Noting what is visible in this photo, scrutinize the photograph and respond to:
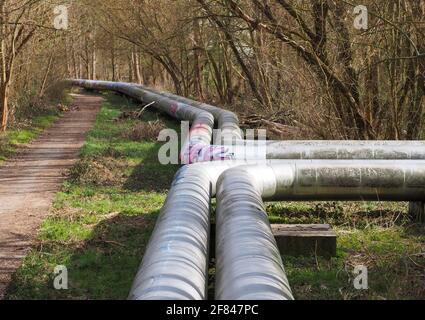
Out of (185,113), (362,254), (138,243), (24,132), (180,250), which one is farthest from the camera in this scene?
(185,113)

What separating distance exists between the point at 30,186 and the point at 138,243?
4764mm

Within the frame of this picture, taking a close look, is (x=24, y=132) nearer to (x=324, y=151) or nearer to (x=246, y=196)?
(x=324, y=151)

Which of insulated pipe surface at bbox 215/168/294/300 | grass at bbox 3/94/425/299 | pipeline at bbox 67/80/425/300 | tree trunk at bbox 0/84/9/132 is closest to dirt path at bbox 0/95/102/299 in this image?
grass at bbox 3/94/425/299

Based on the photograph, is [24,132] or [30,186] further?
[24,132]

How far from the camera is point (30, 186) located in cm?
1261

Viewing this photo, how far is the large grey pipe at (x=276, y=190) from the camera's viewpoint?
18.6ft

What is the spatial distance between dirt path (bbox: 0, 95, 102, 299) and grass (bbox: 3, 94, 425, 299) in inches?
8.4

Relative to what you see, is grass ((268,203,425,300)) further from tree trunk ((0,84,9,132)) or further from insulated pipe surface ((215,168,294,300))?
tree trunk ((0,84,9,132))

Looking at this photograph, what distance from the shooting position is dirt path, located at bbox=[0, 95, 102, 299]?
8625 millimetres

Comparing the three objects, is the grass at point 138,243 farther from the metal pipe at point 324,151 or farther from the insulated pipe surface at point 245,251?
the insulated pipe surface at point 245,251

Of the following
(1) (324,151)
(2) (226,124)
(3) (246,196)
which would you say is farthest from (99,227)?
(2) (226,124)

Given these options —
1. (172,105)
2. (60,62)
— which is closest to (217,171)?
(172,105)

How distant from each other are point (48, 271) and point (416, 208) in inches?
219

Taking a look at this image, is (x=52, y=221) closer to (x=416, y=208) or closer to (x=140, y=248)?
(x=140, y=248)
